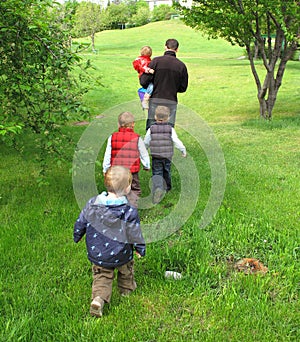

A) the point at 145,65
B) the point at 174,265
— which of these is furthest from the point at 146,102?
the point at 174,265

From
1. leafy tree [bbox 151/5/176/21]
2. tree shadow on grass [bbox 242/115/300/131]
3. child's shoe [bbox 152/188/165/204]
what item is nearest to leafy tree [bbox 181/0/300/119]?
tree shadow on grass [bbox 242/115/300/131]

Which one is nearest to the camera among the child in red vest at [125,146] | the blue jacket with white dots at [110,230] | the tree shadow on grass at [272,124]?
the blue jacket with white dots at [110,230]

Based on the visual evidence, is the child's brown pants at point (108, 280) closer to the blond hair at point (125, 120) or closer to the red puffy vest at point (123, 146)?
the red puffy vest at point (123, 146)

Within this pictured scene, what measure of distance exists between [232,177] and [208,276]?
3.05 m

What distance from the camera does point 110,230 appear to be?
3.22 m

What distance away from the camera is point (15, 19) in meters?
4.82

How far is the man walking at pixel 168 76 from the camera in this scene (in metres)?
6.40

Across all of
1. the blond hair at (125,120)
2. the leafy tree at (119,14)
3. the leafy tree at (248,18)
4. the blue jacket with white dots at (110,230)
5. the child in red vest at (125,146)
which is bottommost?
the blue jacket with white dots at (110,230)

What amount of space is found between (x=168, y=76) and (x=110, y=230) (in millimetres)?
3865

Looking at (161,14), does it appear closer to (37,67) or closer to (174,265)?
(37,67)

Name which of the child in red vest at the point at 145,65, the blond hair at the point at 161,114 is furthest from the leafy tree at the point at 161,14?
the blond hair at the point at 161,114

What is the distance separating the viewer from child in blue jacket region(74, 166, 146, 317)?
321 centimetres

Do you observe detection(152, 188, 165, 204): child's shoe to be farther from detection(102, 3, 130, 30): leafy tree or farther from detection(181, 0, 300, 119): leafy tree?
detection(102, 3, 130, 30): leafy tree

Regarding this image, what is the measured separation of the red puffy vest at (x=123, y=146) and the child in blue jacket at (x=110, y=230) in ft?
5.35
